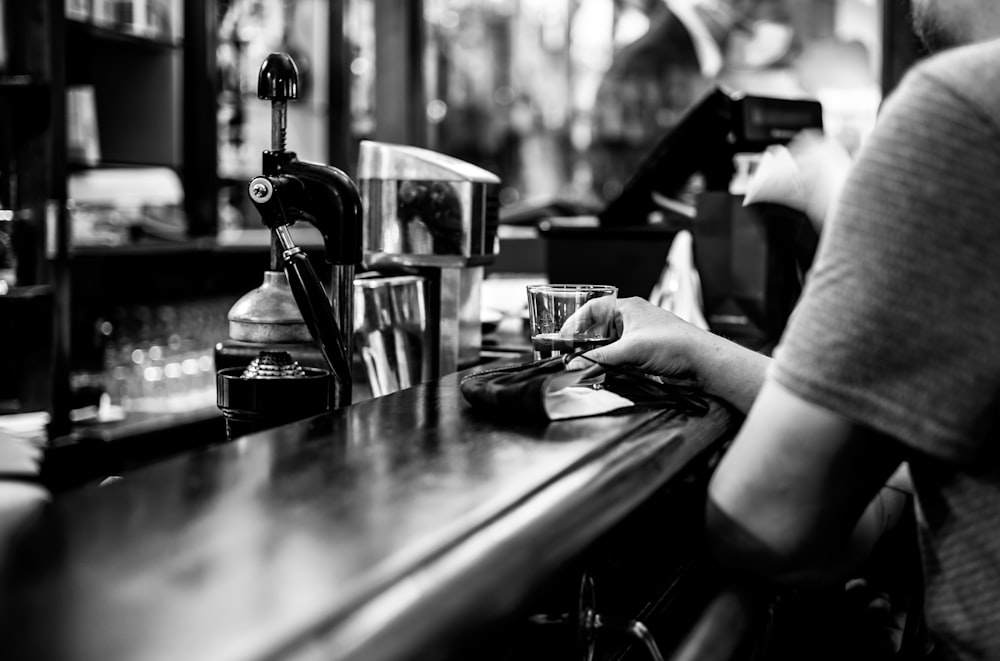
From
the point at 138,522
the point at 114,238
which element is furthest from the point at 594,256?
the point at 114,238

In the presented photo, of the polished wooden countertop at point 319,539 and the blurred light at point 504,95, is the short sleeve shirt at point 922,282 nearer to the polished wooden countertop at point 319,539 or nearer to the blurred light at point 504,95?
the polished wooden countertop at point 319,539

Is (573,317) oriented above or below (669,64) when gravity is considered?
below

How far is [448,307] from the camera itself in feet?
5.23

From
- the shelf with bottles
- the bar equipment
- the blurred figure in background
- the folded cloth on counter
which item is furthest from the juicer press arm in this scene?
the blurred figure in background

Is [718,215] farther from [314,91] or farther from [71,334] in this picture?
[314,91]

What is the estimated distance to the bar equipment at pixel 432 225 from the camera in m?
1.56

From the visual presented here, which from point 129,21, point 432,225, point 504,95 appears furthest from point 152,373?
point 504,95

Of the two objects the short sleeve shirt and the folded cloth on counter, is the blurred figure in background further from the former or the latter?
the short sleeve shirt

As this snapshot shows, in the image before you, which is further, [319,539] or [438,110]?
[438,110]

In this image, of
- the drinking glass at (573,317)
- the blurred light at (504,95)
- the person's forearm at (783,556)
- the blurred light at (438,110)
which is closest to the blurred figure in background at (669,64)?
the blurred light at (504,95)

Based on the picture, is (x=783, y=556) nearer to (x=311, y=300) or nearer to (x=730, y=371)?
(x=730, y=371)

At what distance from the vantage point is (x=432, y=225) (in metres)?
1.58

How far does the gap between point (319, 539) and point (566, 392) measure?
0.50 m

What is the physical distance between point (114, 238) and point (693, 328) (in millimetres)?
2917
